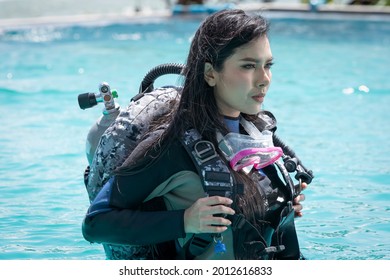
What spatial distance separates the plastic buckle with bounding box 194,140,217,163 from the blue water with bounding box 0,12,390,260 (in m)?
1.51

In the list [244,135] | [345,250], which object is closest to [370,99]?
[345,250]

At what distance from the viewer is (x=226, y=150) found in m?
2.58

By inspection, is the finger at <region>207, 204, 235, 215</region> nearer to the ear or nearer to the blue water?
the ear

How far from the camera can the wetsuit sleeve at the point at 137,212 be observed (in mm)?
2498

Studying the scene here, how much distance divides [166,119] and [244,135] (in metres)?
0.26

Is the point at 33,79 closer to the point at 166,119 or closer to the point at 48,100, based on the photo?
the point at 48,100

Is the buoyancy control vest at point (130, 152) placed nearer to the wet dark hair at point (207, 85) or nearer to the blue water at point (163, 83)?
the wet dark hair at point (207, 85)

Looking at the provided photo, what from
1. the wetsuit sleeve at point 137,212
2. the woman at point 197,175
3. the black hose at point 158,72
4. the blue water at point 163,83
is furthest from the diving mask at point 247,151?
the blue water at point 163,83

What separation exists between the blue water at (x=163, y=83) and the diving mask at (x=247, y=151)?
1.31 metres

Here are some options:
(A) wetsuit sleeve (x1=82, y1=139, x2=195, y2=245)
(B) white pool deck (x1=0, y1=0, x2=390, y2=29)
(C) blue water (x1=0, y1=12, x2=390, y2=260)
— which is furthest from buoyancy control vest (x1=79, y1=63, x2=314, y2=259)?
(B) white pool deck (x1=0, y1=0, x2=390, y2=29)

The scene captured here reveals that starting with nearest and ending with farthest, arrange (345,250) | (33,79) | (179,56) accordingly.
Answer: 1. (345,250)
2. (33,79)
3. (179,56)

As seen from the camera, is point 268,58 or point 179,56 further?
point 179,56

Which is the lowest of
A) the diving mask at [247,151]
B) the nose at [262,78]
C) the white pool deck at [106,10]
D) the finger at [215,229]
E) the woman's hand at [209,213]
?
the finger at [215,229]

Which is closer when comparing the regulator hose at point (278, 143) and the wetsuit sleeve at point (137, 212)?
the wetsuit sleeve at point (137, 212)
